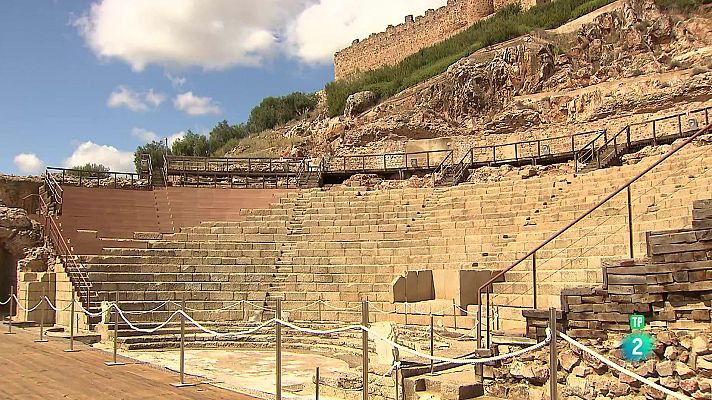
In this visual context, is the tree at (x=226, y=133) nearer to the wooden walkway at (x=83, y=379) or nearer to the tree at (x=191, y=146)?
the tree at (x=191, y=146)

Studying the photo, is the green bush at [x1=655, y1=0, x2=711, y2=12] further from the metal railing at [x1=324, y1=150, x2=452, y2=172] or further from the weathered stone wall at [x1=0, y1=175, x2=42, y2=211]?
the weathered stone wall at [x1=0, y1=175, x2=42, y2=211]

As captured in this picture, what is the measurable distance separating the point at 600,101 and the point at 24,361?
2217 centimetres

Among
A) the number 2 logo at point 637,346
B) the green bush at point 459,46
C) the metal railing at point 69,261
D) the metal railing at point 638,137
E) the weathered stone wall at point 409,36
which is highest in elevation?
the weathered stone wall at point 409,36

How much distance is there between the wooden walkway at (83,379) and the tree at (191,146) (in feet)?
118

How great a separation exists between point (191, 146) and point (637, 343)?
42.9m

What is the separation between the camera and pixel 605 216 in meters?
12.4

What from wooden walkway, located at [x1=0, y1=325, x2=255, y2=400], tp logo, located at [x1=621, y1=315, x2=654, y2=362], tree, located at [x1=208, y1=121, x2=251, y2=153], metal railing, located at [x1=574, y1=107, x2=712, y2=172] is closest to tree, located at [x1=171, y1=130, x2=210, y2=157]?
tree, located at [x1=208, y1=121, x2=251, y2=153]

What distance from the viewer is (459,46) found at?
38.6m

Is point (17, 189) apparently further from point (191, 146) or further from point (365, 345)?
point (191, 146)

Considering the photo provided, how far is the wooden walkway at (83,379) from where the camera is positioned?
23.1 feet

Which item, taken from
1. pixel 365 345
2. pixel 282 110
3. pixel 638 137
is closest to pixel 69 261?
pixel 365 345

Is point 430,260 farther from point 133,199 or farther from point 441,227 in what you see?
point 133,199

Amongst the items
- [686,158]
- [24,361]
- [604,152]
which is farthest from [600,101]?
[24,361]

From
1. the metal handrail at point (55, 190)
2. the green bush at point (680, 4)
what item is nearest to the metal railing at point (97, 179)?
the metal handrail at point (55, 190)
